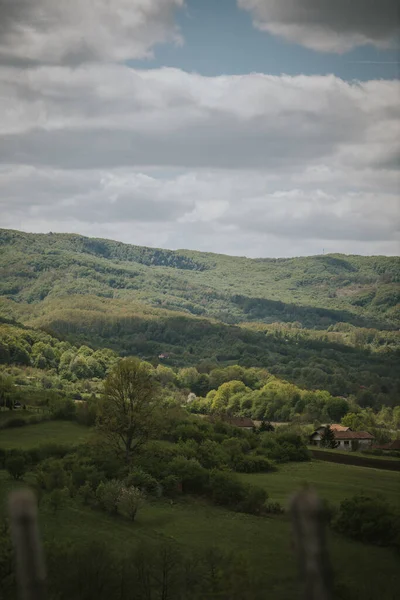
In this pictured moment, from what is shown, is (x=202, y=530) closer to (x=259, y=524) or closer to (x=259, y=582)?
(x=259, y=524)

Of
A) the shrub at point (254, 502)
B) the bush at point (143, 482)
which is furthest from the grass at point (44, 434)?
the shrub at point (254, 502)

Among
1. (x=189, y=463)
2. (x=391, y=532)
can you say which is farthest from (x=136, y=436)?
(x=391, y=532)

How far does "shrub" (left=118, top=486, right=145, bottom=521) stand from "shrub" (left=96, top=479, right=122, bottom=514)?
41 centimetres

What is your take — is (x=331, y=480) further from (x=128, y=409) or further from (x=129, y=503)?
(x=129, y=503)

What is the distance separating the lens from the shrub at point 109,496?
120ft

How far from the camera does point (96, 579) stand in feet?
67.4

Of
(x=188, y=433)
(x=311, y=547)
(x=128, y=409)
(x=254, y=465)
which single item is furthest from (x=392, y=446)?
(x=311, y=547)

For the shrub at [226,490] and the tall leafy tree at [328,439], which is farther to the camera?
the tall leafy tree at [328,439]

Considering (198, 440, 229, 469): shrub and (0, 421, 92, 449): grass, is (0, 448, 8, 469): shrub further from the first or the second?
(198, 440, 229, 469): shrub

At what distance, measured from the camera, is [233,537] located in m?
31.8

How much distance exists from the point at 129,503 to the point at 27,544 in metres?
34.0

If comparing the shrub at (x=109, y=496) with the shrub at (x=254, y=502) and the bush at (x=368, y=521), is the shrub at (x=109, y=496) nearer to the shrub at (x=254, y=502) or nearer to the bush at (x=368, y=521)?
the shrub at (x=254, y=502)

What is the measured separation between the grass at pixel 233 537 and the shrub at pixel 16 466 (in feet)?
8.65

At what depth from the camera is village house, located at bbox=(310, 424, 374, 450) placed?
2805 inches
